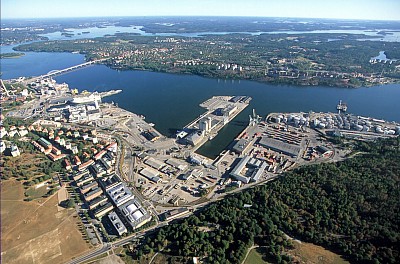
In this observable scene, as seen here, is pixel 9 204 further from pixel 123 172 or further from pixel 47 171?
pixel 123 172

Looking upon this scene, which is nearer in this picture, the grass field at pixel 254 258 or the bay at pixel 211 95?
the grass field at pixel 254 258

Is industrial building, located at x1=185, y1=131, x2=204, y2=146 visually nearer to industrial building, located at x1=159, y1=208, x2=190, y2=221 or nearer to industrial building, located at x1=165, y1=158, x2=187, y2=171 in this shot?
industrial building, located at x1=165, y1=158, x2=187, y2=171

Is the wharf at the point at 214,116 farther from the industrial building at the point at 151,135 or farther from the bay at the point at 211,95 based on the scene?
the industrial building at the point at 151,135

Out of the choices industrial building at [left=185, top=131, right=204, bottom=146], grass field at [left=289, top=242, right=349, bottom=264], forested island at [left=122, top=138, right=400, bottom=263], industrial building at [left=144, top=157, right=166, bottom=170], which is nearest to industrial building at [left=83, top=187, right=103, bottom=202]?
industrial building at [left=144, top=157, right=166, bottom=170]

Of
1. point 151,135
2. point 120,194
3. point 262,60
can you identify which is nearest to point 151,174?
point 120,194

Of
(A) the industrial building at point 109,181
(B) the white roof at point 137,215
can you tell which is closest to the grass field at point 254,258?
(B) the white roof at point 137,215

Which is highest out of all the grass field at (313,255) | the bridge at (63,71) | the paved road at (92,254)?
the bridge at (63,71)
